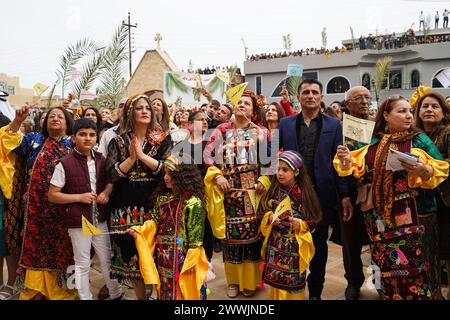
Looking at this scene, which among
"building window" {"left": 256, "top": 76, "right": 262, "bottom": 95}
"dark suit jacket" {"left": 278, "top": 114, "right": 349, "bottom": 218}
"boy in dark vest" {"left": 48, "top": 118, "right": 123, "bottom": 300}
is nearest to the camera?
"boy in dark vest" {"left": 48, "top": 118, "right": 123, "bottom": 300}

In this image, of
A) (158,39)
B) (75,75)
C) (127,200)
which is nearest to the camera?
(127,200)

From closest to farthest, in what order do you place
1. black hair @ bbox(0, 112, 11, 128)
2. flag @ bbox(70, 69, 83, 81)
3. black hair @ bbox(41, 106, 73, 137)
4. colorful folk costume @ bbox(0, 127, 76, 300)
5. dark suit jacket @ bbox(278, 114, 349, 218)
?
1. dark suit jacket @ bbox(278, 114, 349, 218)
2. colorful folk costume @ bbox(0, 127, 76, 300)
3. black hair @ bbox(41, 106, 73, 137)
4. black hair @ bbox(0, 112, 11, 128)
5. flag @ bbox(70, 69, 83, 81)

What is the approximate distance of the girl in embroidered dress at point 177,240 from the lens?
290cm

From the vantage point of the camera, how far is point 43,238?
349 centimetres

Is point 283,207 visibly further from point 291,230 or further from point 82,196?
point 82,196

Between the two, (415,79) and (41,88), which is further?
(415,79)

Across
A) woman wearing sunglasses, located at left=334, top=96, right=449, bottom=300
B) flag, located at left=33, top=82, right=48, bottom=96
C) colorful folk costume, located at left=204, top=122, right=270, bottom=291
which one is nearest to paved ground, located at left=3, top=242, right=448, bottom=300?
colorful folk costume, located at left=204, top=122, right=270, bottom=291

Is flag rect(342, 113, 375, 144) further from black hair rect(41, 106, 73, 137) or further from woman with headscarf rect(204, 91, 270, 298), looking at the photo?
black hair rect(41, 106, 73, 137)

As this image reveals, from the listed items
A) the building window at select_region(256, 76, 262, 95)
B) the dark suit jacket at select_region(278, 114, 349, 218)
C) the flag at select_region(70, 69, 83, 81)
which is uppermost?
the building window at select_region(256, 76, 262, 95)

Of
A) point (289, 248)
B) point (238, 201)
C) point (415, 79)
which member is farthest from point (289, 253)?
point (415, 79)

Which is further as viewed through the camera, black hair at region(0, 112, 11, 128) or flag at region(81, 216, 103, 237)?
black hair at region(0, 112, 11, 128)

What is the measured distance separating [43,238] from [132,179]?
1140 mm

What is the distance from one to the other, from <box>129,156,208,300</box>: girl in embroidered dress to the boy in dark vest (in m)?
0.55

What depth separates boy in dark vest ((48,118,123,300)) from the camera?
3.17 meters
